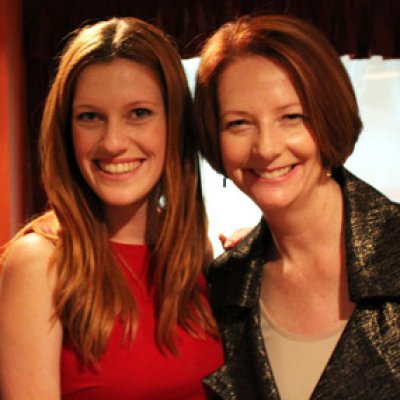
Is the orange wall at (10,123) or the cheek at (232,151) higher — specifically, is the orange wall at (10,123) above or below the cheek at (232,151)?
above

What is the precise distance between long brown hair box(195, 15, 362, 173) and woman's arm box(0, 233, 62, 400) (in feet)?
1.70

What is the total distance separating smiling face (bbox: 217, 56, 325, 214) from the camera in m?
1.36

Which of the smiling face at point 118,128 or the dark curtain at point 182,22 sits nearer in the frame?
the smiling face at point 118,128

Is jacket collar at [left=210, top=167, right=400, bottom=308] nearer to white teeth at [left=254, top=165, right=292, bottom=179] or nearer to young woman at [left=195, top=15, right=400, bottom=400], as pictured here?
young woman at [left=195, top=15, right=400, bottom=400]

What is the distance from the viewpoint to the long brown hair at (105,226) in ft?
4.74

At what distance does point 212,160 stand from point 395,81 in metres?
2.37

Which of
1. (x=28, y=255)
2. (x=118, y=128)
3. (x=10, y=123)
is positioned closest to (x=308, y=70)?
(x=118, y=128)

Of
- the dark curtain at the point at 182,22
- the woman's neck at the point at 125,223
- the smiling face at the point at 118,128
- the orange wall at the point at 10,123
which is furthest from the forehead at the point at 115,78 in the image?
the dark curtain at the point at 182,22

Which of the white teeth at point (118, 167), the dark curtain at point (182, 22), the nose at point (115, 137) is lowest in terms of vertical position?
the white teeth at point (118, 167)

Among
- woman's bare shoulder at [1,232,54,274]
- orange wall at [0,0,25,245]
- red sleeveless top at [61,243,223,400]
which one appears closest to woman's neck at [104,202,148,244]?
red sleeveless top at [61,243,223,400]

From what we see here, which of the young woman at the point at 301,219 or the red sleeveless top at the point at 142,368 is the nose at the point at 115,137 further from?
the red sleeveless top at the point at 142,368

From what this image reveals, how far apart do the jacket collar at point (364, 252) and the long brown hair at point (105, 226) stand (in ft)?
0.38

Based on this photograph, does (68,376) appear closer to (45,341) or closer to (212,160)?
(45,341)

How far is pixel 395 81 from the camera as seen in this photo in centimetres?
362
